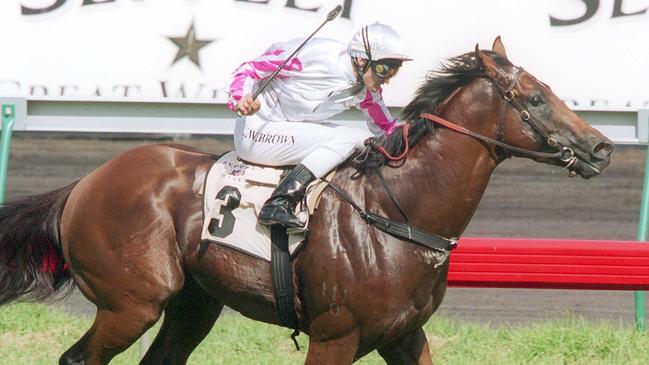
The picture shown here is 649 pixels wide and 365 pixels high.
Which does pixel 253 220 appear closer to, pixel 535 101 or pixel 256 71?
pixel 256 71

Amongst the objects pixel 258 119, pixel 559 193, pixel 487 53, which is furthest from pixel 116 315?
pixel 559 193

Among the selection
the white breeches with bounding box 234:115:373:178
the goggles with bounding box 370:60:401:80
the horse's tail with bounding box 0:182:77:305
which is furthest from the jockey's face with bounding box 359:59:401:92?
the horse's tail with bounding box 0:182:77:305

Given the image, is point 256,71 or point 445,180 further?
point 256,71

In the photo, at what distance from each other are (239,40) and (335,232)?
3.12m

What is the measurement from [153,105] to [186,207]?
8.77 ft

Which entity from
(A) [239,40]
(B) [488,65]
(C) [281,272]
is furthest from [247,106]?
Result: (A) [239,40]

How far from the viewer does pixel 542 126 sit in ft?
17.1

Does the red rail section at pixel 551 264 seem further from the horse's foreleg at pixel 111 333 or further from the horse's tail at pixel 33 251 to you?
the horse's tail at pixel 33 251

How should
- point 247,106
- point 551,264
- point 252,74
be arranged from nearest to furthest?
1. point 247,106
2. point 252,74
3. point 551,264

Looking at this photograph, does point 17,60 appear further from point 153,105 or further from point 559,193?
point 559,193

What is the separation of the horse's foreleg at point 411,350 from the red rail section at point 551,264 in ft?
4.08

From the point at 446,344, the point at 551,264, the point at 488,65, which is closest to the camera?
the point at 488,65

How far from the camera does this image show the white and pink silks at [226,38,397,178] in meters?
5.49

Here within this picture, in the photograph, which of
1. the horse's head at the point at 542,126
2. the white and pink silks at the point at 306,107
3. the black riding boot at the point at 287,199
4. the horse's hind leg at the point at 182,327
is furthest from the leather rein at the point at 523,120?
→ the horse's hind leg at the point at 182,327
